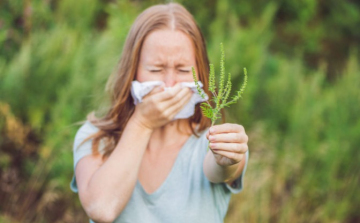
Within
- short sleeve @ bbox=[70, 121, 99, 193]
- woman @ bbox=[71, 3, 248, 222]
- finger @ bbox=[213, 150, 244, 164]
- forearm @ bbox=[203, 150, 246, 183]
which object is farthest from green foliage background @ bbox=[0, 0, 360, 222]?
finger @ bbox=[213, 150, 244, 164]

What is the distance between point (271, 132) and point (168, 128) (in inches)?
115

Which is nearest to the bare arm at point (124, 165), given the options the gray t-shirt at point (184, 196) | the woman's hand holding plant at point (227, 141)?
the gray t-shirt at point (184, 196)

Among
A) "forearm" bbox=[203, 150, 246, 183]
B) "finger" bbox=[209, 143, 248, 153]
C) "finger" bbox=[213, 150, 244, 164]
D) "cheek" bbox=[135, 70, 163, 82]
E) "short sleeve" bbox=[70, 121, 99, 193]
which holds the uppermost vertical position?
"cheek" bbox=[135, 70, 163, 82]

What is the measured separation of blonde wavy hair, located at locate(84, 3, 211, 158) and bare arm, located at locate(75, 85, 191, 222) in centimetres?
16

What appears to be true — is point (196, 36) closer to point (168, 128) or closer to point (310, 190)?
point (168, 128)

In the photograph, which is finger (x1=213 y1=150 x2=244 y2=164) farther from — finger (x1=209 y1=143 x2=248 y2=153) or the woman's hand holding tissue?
the woman's hand holding tissue

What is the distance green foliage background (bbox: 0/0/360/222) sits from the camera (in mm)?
4172

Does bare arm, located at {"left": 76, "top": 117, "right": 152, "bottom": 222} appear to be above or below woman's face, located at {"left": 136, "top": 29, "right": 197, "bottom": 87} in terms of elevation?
below

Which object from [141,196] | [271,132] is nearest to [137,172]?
[141,196]

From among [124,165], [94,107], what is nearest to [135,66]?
[124,165]

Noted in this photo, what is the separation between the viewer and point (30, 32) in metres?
5.38

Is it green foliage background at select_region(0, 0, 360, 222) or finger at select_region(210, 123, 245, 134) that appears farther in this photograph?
green foliage background at select_region(0, 0, 360, 222)

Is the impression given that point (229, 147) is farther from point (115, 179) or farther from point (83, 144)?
point (83, 144)

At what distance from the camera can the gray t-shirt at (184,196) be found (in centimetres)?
204
